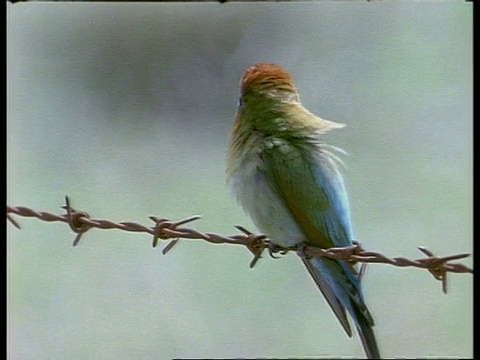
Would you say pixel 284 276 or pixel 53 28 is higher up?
pixel 53 28

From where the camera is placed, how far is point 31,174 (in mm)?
1307

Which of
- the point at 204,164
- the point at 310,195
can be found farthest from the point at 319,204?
the point at 204,164

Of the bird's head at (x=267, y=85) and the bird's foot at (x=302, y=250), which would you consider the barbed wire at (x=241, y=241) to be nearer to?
the bird's foot at (x=302, y=250)

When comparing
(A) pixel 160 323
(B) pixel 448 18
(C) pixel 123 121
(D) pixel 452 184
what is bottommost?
(A) pixel 160 323

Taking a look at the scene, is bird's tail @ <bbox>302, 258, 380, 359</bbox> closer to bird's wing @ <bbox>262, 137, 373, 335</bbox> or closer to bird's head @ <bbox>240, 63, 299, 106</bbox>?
bird's wing @ <bbox>262, 137, 373, 335</bbox>

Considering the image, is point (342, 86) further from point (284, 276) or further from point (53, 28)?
point (53, 28)

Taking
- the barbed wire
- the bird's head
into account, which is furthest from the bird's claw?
the bird's head

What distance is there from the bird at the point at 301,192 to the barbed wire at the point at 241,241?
0.03m

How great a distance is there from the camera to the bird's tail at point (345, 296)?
1.07 meters

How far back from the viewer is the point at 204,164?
4.28ft

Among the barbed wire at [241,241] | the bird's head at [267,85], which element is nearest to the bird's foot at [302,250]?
the barbed wire at [241,241]
